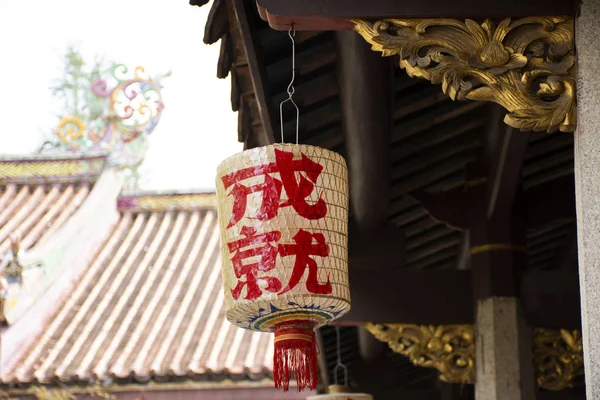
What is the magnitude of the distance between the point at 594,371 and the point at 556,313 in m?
3.29

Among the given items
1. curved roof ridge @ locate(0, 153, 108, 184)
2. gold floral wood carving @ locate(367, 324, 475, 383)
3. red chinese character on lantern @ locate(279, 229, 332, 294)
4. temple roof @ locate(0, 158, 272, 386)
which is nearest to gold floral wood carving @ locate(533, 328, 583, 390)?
gold floral wood carving @ locate(367, 324, 475, 383)

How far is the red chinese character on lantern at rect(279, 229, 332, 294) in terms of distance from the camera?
139 inches

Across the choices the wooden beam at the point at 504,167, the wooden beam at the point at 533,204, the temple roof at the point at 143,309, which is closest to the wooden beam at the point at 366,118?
the wooden beam at the point at 533,204

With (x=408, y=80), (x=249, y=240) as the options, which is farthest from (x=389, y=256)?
(x=249, y=240)

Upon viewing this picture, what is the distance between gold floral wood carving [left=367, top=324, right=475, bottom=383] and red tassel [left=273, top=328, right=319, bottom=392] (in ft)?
9.61

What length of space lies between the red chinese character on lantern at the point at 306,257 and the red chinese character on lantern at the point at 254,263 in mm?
32

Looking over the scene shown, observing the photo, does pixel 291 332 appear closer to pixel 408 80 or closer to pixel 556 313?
pixel 408 80

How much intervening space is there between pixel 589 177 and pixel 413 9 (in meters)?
0.64

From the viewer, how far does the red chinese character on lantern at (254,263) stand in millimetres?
3516

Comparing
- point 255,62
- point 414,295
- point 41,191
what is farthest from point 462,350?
point 41,191

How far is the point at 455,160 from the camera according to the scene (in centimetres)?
654

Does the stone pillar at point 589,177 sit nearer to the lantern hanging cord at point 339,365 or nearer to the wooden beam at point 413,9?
the wooden beam at point 413,9

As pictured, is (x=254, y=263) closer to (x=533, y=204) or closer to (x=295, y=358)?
(x=295, y=358)

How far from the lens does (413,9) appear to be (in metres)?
3.26
